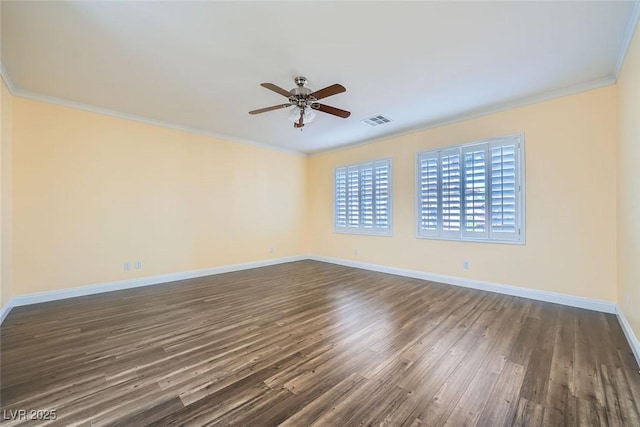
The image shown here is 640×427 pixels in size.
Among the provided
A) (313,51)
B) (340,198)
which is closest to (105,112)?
(313,51)

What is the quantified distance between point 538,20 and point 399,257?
3.91 metres

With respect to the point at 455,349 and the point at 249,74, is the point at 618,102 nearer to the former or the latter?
the point at 455,349

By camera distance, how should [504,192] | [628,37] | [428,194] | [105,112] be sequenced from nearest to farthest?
1. [628,37]
2. [504,192]
3. [105,112]
4. [428,194]

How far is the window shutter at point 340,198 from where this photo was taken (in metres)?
6.23

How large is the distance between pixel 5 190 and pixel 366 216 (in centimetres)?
558

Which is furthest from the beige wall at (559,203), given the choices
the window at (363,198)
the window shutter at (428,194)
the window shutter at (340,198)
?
the window shutter at (340,198)

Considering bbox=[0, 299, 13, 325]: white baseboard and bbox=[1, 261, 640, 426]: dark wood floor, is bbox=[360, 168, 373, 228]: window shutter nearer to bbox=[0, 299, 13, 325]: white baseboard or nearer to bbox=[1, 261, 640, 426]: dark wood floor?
bbox=[1, 261, 640, 426]: dark wood floor

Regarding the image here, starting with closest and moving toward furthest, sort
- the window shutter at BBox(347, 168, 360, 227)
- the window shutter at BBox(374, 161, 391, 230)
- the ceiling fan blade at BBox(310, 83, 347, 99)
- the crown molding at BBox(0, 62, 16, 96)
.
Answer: the ceiling fan blade at BBox(310, 83, 347, 99)
the crown molding at BBox(0, 62, 16, 96)
the window shutter at BBox(374, 161, 391, 230)
the window shutter at BBox(347, 168, 360, 227)

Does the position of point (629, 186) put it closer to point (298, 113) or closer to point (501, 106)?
point (501, 106)

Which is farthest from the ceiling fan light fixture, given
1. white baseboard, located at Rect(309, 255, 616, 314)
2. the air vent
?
white baseboard, located at Rect(309, 255, 616, 314)

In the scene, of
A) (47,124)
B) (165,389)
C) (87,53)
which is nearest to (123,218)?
(47,124)

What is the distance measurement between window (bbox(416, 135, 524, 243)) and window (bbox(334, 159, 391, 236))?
29.3 inches

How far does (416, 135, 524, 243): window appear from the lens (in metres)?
3.75

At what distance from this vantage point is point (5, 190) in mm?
3107
